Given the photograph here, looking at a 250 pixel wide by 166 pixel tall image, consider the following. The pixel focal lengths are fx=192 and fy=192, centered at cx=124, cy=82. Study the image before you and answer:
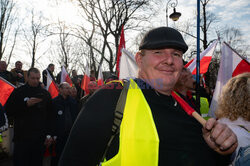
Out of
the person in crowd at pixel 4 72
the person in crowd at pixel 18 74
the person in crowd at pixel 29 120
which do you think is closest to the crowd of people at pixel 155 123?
the person in crowd at pixel 29 120

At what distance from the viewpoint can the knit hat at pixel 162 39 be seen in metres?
1.39

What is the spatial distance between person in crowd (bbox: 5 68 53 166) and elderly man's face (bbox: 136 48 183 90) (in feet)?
9.43

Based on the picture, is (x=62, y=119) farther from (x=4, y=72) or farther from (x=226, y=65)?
(x=226, y=65)

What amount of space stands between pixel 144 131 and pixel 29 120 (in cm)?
328

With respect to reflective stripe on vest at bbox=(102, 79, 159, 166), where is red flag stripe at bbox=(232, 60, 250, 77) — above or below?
above

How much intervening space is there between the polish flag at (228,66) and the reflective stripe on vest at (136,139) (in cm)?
296

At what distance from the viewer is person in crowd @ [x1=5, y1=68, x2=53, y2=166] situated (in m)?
3.59

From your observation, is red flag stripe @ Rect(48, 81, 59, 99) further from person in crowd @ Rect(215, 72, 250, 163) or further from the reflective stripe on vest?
the reflective stripe on vest

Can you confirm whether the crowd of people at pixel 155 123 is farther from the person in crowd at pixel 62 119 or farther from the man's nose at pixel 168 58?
the person in crowd at pixel 62 119

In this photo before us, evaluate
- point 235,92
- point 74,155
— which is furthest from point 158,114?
point 235,92

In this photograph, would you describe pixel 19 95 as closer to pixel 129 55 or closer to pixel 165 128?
pixel 129 55

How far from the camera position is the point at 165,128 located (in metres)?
1.23

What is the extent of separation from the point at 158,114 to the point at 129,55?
3.44 metres

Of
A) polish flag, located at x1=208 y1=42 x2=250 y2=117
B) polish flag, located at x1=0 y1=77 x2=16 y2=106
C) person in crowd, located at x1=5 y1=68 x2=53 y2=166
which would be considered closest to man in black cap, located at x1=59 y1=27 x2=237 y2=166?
polish flag, located at x1=208 y1=42 x2=250 y2=117
